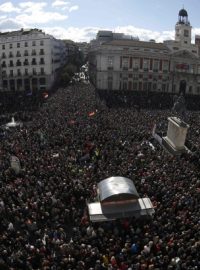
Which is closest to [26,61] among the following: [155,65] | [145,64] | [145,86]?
[145,64]

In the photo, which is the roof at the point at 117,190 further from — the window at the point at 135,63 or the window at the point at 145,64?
the window at the point at 145,64

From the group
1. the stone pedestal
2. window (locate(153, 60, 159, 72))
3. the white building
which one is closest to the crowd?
the stone pedestal

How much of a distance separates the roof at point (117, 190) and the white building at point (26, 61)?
181 feet

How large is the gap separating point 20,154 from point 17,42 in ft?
167

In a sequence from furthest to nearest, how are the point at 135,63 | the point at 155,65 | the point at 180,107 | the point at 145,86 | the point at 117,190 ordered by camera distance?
the point at 145,86
the point at 155,65
the point at 135,63
the point at 180,107
the point at 117,190

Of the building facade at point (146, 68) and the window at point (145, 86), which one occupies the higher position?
the building facade at point (146, 68)

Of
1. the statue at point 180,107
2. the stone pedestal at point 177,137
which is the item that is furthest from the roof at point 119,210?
the statue at point 180,107

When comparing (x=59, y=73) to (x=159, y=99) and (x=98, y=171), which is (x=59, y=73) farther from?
(x=98, y=171)

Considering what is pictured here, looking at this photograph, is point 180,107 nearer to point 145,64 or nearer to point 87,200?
point 87,200

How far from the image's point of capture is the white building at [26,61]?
2940 inches

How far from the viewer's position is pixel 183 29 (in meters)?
78.2

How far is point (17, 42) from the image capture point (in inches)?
2948

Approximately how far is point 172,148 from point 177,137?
48.4 inches

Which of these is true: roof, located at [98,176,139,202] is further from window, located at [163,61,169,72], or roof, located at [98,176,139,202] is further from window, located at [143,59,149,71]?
window, located at [163,61,169,72]
